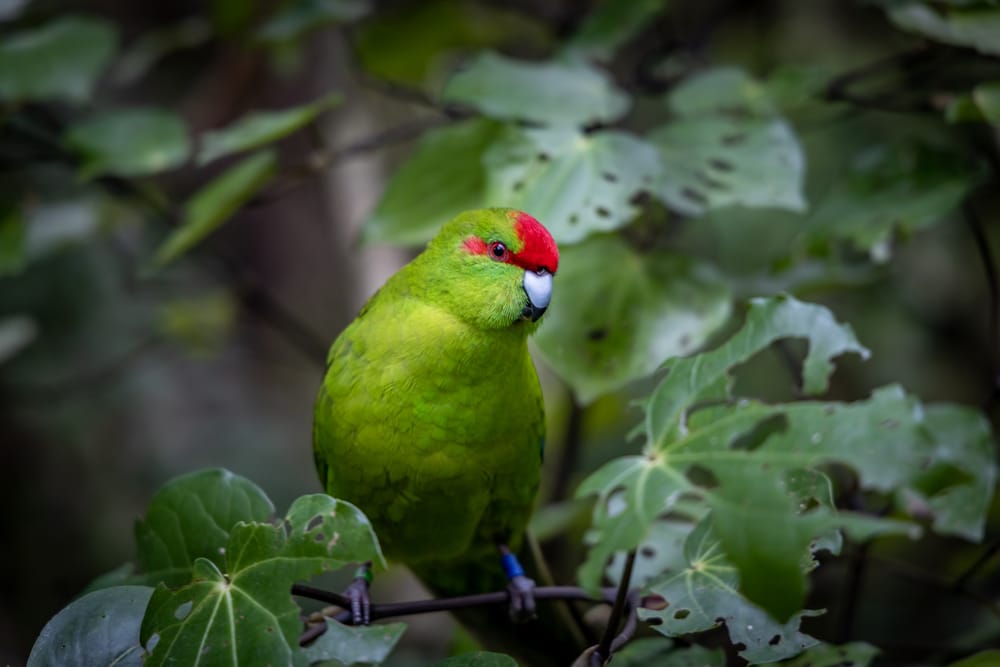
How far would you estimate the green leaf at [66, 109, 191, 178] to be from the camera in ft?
7.29

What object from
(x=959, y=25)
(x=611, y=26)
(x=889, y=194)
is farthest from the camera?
(x=611, y=26)

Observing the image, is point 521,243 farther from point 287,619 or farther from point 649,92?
point 649,92

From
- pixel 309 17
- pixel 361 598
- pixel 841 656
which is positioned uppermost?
pixel 309 17

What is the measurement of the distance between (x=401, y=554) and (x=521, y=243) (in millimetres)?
677

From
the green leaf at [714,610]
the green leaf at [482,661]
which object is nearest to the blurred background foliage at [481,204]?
the green leaf at [714,610]

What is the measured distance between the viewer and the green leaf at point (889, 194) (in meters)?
1.91

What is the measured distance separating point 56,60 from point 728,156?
1.67 m

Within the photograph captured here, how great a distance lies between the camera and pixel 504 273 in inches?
60.9

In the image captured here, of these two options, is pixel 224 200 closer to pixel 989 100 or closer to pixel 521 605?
pixel 521 605

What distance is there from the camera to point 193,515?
52.8 inches

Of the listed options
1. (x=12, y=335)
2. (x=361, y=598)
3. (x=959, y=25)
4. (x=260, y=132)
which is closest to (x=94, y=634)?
(x=361, y=598)

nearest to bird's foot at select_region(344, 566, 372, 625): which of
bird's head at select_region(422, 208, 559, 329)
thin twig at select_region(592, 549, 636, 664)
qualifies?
thin twig at select_region(592, 549, 636, 664)

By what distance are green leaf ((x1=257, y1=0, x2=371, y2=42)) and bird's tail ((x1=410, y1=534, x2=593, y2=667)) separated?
145cm

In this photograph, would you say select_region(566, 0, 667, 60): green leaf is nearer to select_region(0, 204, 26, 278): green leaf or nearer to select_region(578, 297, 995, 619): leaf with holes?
select_region(578, 297, 995, 619): leaf with holes
